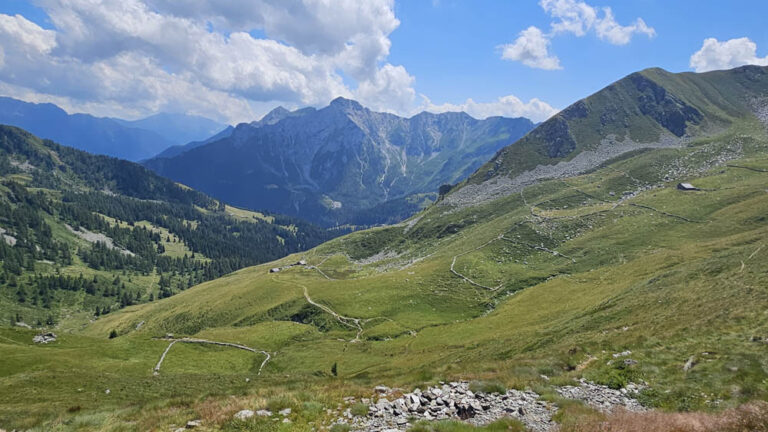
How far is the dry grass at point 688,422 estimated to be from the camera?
13492 millimetres

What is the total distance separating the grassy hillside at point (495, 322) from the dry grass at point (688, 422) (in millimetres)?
1792

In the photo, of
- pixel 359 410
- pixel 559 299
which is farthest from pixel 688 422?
pixel 559 299

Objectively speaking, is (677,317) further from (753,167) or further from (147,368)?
(753,167)

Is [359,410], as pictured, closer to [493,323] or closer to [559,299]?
[493,323]

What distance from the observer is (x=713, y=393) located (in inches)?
738

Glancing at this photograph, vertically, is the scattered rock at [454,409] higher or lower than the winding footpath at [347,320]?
higher

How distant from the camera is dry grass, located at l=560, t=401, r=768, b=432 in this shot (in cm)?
1349

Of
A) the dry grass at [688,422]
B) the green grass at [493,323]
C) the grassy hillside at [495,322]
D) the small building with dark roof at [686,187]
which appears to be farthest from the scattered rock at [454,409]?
the small building with dark roof at [686,187]

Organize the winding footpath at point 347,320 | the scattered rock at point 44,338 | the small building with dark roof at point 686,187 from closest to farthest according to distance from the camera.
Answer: the scattered rock at point 44,338, the winding footpath at point 347,320, the small building with dark roof at point 686,187

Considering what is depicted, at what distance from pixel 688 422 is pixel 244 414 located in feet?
66.1

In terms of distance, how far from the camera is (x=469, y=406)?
19.1 m

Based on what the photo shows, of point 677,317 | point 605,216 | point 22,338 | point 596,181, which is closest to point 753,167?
point 596,181

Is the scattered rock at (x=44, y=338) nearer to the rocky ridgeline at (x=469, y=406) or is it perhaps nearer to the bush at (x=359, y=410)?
the rocky ridgeline at (x=469, y=406)

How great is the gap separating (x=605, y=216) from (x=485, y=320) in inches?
3590
